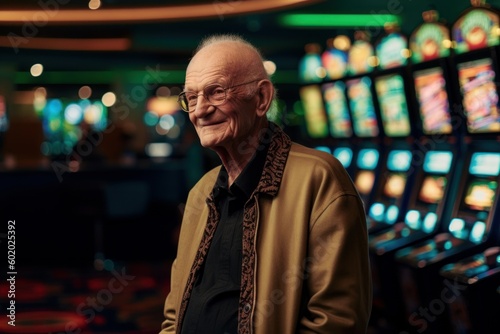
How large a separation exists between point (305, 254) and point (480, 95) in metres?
2.84

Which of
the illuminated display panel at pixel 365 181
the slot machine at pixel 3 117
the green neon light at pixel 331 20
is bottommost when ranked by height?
the illuminated display panel at pixel 365 181

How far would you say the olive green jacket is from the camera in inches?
66.8

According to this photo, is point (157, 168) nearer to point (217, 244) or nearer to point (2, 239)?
point (2, 239)

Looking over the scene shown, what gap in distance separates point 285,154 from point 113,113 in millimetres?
21713

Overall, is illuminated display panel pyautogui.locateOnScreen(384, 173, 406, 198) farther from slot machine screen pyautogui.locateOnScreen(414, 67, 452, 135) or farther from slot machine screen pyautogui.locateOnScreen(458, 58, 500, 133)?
slot machine screen pyautogui.locateOnScreen(458, 58, 500, 133)

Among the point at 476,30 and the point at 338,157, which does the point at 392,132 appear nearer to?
the point at 338,157

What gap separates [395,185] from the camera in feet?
17.5

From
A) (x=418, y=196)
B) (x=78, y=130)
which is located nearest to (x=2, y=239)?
(x=418, y=196)

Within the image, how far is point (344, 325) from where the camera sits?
1.69 meters

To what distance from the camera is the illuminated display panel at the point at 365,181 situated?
568 cm

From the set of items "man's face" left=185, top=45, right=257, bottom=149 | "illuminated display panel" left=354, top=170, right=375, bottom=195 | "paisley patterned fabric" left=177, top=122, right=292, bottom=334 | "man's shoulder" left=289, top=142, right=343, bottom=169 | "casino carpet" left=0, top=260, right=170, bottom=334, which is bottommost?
"casino carpet" left=0, top=260, right=170, bottom=334

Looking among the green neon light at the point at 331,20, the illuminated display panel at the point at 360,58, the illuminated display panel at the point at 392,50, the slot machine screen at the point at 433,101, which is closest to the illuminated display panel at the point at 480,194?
the slot machine screen at the point at 433,101

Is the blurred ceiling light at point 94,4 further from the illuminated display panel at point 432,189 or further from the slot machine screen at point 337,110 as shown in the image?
the illuminated display panel at point 432,189

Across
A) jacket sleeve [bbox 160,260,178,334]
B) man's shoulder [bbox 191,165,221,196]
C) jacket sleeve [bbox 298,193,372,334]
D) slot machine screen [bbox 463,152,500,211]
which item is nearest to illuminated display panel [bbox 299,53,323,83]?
slot machine screen [bbox 463,152,500,211]
